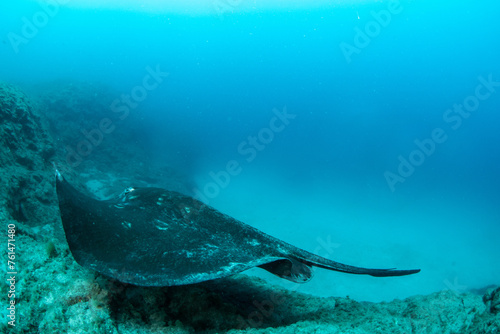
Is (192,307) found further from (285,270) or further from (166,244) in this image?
(285,270)

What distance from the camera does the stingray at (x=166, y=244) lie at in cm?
185

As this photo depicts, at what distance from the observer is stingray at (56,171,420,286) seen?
1.85m

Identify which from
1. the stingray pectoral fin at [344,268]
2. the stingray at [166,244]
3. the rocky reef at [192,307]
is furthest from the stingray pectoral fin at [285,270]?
the rocky reef at [192,307]

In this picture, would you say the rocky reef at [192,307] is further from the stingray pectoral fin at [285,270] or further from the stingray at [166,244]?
the stingray at [166,244]

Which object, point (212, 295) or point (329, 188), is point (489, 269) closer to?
point (329, 188)

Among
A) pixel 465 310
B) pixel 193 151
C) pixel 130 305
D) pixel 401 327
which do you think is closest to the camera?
pixel 130 305

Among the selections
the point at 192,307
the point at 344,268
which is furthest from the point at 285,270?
the point at 192,307

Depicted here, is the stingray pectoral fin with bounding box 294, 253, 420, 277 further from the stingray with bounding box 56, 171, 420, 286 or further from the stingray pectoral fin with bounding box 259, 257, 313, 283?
the stingray pectoral fin with bounding box 259, 257, 313, 283

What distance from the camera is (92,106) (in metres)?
18.7

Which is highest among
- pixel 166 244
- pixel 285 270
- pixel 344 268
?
pixel 344 268

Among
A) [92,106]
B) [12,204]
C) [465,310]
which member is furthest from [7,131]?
[92,106]

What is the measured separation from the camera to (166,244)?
85.6 inches

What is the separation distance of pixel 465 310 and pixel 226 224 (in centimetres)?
255

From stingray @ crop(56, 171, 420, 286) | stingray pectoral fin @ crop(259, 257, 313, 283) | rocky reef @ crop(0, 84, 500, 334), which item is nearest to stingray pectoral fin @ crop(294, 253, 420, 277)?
stingray @ crop(56, 171, 420, 286)
